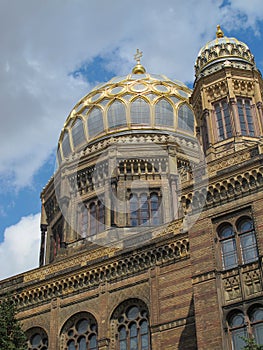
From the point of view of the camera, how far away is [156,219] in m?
30.4

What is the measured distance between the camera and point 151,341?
Answer: 65.2 feet

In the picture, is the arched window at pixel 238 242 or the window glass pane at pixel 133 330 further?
the window glass pane at pixel 133 330

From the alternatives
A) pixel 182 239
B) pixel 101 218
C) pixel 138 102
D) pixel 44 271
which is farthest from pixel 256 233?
pixel 138 102

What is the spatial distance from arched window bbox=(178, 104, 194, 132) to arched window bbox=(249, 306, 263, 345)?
19672 millimetres

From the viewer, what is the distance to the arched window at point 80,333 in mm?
21719

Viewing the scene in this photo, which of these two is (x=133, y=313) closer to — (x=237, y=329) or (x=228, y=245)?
(x=228, y=245)

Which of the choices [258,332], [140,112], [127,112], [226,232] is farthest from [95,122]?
[258,332]

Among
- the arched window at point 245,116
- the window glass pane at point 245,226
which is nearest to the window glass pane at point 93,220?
the arched window at point 245,116

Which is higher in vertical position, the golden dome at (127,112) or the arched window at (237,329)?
the golden dome at (127,112)

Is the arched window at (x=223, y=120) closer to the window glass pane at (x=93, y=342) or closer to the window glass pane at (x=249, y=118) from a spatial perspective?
the window glass pane at (x=249, y=118)

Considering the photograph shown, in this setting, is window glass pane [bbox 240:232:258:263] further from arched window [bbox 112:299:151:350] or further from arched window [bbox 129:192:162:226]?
arched window [bbox 129:192:162:226]

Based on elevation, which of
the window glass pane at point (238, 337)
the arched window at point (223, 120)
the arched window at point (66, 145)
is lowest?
the window glass pane at point (238, 337)

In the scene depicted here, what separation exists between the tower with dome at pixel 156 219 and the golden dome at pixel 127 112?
2.7 inches

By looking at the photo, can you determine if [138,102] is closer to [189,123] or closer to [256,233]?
[189,123]
